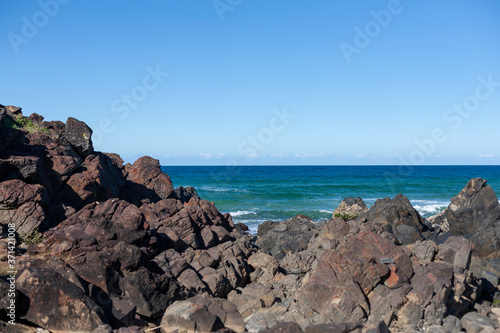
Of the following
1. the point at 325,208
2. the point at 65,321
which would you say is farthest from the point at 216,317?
the point at 325,208

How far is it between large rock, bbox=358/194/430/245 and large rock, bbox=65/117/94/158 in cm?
1540

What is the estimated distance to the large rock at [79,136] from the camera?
1953 cm

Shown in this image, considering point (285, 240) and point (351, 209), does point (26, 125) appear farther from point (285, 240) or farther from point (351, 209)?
point (351, 209)

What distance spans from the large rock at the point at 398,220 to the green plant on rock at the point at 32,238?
16273 mm

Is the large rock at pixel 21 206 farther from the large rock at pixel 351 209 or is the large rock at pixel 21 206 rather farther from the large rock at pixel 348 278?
the large rock at pixel 351 209

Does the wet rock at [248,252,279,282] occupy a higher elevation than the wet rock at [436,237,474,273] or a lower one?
lower

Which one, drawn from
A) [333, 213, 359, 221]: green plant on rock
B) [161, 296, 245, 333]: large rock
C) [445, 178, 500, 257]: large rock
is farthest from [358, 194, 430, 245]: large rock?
[161, 296, 245, 333]: large rock

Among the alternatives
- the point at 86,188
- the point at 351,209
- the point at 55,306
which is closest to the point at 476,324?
the point at 55,306

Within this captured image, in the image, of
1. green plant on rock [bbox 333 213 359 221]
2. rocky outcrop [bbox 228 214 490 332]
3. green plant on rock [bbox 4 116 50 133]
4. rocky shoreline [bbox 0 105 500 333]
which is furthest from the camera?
green plant on rock [bbox 333 213 359 221]

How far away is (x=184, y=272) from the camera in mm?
12820

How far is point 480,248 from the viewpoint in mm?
17906

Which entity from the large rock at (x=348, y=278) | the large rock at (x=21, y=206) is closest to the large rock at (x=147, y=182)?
the large rock at (x=21, y=206)

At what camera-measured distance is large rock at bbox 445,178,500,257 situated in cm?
1786

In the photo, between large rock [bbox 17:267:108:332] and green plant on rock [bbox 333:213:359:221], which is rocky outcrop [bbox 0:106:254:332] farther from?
green plant on rock [bbox 333:213:359:221]
